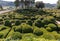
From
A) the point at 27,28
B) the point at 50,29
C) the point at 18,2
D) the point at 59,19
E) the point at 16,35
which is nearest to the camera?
the point at 16,35

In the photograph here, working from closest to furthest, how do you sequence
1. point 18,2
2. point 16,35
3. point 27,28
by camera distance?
point 16,35 → point 27,28 → point 18,2

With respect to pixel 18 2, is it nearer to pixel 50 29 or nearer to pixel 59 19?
pixel 59 19

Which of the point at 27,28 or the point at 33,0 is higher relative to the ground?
the point at 27,28

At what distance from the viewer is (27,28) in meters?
24.3

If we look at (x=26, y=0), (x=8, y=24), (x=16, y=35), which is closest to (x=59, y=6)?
(x=26, y=0)

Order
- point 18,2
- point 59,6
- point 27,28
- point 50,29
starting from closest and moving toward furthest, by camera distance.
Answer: point 27,28 < point 50,29 < point 18,2 < point 59,6

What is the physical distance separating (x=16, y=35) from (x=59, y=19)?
108 feet

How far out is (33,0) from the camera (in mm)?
96000

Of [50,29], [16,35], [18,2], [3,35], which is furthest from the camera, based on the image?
[18,2]

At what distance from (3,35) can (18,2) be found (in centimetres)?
6203

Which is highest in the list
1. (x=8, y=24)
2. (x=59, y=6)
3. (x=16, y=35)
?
(x=16, y=35)

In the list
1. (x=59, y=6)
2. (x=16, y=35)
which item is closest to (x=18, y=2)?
(x=59, y=6)

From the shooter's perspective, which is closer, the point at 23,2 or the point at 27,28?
the point at 27,28

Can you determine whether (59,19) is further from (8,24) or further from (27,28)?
(27,28)
